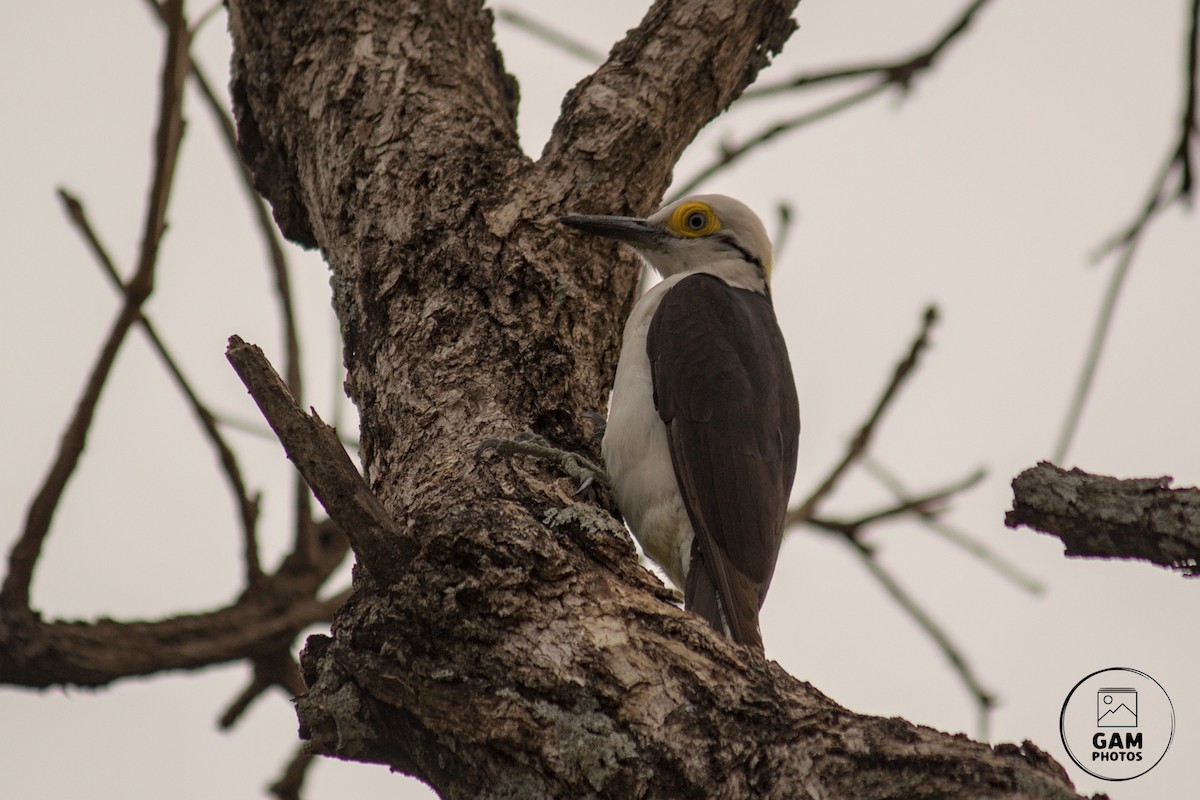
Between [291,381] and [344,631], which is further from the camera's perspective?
[291,381]

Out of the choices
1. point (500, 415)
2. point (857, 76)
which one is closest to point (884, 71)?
point (857, 76)

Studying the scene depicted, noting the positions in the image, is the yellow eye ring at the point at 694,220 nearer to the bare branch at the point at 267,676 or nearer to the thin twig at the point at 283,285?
the thin twig at the point at 283,285

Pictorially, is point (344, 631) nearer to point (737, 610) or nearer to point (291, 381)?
point (737, 610)

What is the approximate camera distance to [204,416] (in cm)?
379

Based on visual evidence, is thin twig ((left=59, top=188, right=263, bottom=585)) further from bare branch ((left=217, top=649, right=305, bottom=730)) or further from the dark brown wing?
the dark brown wing

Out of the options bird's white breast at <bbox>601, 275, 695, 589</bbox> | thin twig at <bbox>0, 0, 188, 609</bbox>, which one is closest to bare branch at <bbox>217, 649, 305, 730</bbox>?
thin twig at <bbox>0, 0, 188, 609</bbox>

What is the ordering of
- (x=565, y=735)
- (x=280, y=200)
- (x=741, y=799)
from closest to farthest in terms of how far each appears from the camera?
(x=741, y=799), (x=565, y=735), (x=280, y=200)

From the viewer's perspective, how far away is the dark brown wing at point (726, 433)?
3.65 metres

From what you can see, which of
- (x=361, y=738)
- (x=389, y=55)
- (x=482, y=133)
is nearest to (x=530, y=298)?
(x=482, y=133)

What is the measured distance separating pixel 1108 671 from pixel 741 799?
1897 mm

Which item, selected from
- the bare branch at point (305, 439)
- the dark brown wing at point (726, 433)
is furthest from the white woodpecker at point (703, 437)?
the bare branch at point (305, 439)

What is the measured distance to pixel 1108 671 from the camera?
3.41 meters

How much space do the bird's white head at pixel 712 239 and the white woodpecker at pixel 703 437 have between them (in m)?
0.19

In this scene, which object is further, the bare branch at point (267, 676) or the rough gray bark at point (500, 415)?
the bare branch at point (267, 676)
